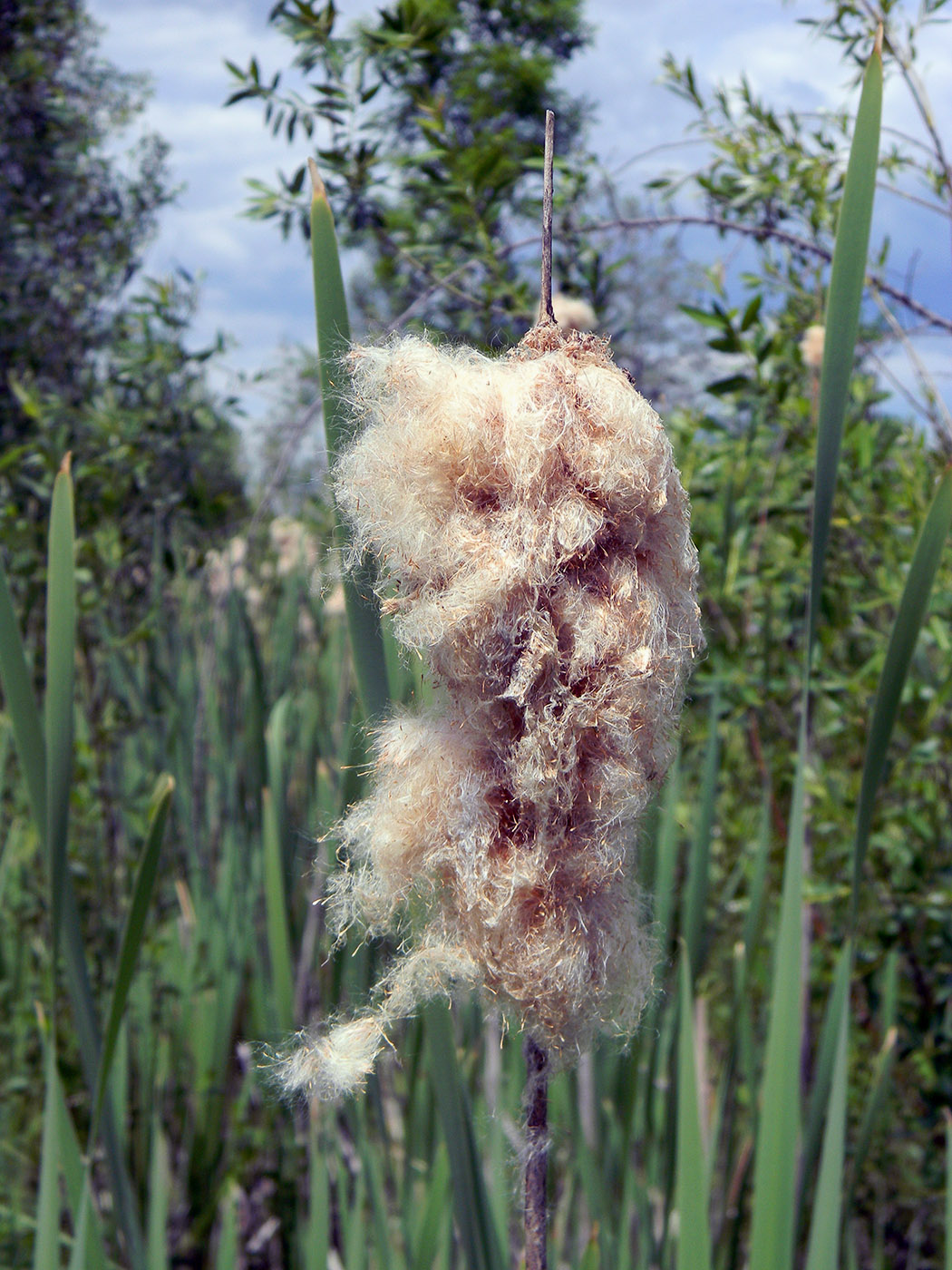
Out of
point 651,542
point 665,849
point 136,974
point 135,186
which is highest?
point 135,186

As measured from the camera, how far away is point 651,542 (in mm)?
582

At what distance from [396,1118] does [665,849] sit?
2.64 ft

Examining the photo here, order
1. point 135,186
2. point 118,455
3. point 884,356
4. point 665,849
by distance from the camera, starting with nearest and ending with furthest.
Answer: point 665,849 → point 884,356 → point 118,455 → point 135,186

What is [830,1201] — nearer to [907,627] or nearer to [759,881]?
[907,627]

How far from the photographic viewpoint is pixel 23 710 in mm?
575

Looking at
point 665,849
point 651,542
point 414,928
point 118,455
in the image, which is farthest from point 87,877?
point 651,542

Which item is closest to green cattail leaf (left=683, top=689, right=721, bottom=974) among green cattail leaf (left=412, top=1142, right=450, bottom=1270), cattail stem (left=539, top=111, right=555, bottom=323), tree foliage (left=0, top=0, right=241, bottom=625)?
green cattail leaf (left=412, top=1142, right=450, bottom=1270)

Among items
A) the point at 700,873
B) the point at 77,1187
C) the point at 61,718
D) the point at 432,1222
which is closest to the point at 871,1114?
the point at 700,873

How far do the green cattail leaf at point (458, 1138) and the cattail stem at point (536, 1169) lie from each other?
1.6 inches

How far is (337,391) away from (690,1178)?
0.57 meters

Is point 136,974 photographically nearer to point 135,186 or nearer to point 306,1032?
point 306,1032

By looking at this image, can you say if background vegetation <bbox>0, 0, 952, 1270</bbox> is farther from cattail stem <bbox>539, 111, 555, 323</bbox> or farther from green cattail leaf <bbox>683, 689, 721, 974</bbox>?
cattail stem <bbox>539, 111, 555, 323</bbox>

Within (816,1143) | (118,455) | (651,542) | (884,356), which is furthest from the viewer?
(118,455)

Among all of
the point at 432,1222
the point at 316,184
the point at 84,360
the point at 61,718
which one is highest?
the point at 84,360
